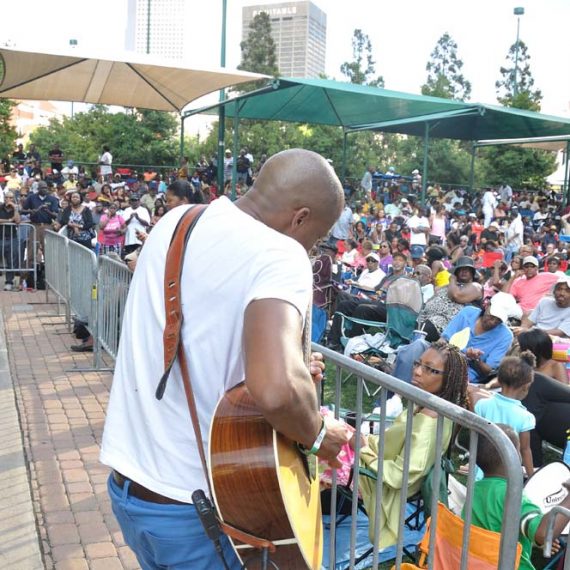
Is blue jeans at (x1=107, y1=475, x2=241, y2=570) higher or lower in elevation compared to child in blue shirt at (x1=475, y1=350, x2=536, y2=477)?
higher

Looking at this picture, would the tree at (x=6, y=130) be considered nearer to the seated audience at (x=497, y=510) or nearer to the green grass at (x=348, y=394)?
the green grass at (x=348, y=394)

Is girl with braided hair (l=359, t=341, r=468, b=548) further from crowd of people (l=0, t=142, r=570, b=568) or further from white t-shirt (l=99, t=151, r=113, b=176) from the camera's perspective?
white t-shirt (l=99, t=151, r=113, b=176)

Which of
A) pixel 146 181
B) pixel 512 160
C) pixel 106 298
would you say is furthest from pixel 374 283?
pixel 512 160

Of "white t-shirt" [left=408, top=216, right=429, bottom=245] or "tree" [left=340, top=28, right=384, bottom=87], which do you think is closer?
"white t-shirt" [left=408, top=216, right=429, bottom=245]

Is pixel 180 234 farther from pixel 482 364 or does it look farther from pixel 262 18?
pixel 262 18

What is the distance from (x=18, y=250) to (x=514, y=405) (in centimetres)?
1021

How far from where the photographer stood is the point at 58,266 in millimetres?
9922

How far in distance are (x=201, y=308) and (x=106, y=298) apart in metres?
5.53

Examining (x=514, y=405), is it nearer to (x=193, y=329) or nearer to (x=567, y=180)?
(x=193, y=329)

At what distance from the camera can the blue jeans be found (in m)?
1.79

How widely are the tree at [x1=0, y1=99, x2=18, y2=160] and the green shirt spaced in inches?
1446

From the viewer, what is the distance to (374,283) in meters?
11.6

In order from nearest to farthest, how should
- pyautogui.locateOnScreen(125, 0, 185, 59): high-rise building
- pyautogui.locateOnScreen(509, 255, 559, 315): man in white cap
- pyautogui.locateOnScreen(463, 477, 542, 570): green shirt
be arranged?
pyautogui.locateOnScreen(463, 477, 542, 570): green shirt < pyautogui.locateOnScreen(509, 255, 559, 315): man in white cap < pyautogui.locateOnScreen(125, 0, 185, 59): high-rise building

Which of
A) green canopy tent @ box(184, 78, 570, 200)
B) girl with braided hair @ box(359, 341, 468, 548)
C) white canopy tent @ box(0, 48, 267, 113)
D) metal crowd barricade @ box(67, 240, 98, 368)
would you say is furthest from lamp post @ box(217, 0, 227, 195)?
girl with braided hair @ box(359, 341, 468, 548)
